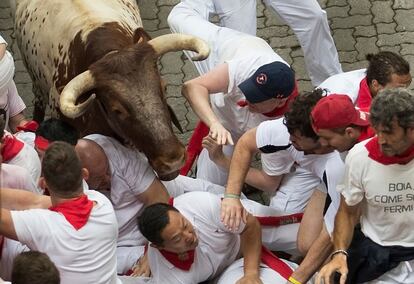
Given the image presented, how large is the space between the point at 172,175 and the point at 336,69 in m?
2.49

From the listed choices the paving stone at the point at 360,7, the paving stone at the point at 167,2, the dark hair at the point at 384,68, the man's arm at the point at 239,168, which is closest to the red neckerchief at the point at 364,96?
the dark hair at the point at 384,68

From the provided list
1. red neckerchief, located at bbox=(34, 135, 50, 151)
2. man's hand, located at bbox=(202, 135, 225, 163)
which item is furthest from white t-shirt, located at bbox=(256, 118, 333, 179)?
red neckerchief, located at bbox=(34, 135, 50, 151)

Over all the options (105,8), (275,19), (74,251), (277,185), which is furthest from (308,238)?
(275,19)

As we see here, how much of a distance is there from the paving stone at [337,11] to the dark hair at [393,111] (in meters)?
4.18

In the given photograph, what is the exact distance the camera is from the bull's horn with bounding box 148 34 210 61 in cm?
613

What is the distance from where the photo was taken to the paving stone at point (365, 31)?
28.6 ft

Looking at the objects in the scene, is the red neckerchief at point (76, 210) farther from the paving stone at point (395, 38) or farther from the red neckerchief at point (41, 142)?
the paving stone at point (395, 38)

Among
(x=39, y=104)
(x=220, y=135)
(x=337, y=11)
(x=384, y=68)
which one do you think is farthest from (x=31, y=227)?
(x=337, y=11)

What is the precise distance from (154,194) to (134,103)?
605 millimetres

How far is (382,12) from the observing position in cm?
891

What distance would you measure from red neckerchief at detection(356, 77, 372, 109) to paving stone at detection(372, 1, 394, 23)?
2968mm

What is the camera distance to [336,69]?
786cm

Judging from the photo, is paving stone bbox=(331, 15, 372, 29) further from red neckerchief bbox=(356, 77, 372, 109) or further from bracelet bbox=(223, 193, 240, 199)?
bracelet bbox=(223, 193, 240, 199)

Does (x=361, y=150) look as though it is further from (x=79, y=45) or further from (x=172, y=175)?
(x=79, y=45)
